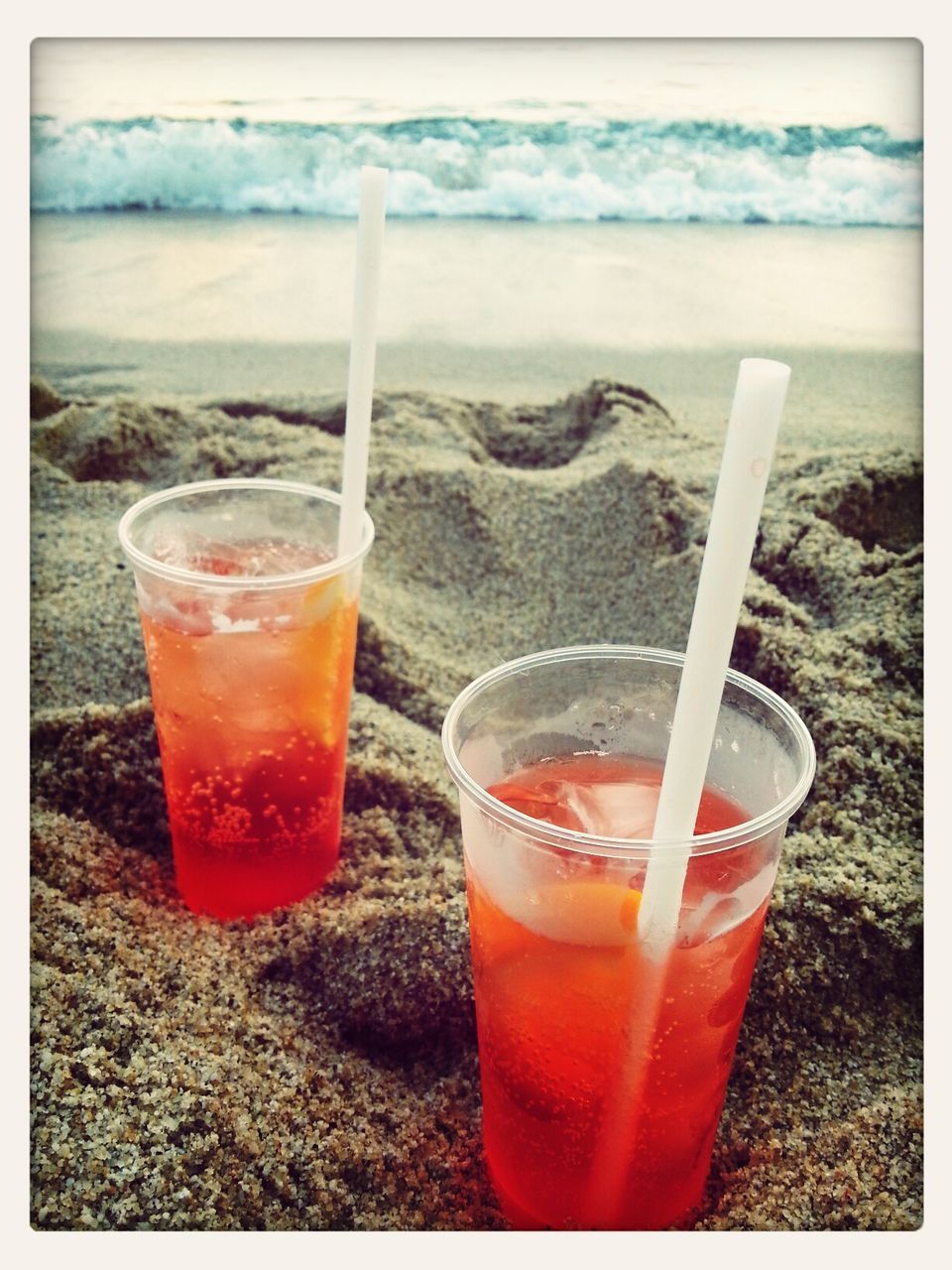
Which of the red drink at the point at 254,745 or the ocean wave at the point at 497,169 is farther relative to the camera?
the ocean wave at the point at 497,169

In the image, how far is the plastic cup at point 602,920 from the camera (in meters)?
0.77

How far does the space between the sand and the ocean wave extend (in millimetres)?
301

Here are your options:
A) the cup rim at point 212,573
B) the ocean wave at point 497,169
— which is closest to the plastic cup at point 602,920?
the cup rim at point 212,573

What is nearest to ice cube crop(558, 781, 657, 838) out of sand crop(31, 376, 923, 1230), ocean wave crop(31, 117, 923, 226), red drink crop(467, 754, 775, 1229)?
red drink crop(467, 754, 775, 1229)

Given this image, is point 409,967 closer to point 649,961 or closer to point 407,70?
point 649,961

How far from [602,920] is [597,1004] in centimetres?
6

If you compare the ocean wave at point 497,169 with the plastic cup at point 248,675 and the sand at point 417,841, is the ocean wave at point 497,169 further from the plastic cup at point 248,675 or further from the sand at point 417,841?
the plastic cup at point 248,675

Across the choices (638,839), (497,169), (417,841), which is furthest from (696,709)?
(497,169)

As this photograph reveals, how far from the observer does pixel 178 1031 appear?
100 centimetres

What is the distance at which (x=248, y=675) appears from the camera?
1.10m

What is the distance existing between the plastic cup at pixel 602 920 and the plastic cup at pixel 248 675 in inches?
10.8

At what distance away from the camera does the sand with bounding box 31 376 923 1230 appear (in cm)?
93

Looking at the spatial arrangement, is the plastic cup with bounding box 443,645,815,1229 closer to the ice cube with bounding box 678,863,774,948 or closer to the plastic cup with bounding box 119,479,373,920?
the ice cube with bounding box 678,863,774,948

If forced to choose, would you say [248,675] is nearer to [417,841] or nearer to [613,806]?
[417,841]
